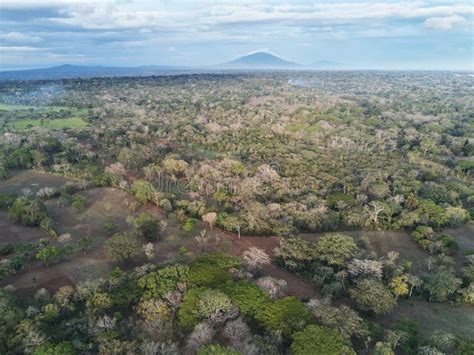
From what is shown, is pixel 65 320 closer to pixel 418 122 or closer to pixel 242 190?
pixel 242 190

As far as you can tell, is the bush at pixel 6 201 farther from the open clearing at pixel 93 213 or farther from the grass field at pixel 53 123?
the grass field at pixel 53 123

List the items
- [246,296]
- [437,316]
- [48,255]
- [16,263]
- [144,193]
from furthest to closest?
1. [144,193]
2. [48,255]
3. [16,263]
4. [437,316]
5. [246,296]

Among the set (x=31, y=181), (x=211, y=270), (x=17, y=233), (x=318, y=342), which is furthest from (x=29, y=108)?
(x=318, y=342)

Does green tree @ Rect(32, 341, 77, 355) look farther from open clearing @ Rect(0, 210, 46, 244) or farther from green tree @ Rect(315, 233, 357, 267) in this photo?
green tree @ Rect(315, 233, 357, 267)

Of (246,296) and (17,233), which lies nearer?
(246,296)

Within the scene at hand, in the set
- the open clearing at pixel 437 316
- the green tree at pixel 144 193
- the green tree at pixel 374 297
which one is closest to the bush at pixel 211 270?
the green tree at pixel 374 297

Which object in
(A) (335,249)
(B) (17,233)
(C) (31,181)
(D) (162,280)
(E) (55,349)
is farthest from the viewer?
(C) (31,181)

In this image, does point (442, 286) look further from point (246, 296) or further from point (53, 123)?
point (53, 123)
